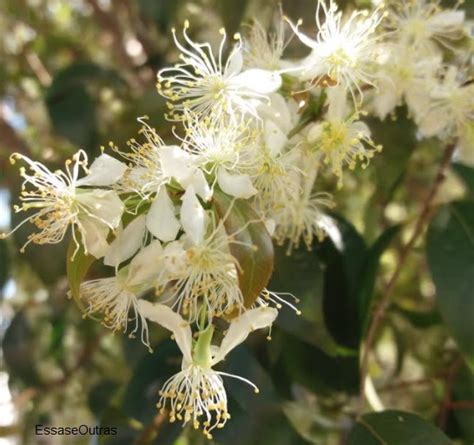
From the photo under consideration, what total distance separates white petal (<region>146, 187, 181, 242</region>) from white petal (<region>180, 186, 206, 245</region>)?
13 mm

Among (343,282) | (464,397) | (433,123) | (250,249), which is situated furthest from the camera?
(464,397)

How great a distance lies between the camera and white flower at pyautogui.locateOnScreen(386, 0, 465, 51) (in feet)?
3.01

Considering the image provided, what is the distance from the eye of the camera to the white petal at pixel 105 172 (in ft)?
2.14

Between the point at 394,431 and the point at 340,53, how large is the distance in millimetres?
401

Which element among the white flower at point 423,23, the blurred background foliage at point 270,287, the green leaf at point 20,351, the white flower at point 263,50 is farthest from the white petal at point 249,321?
the green leaf at point 20,351

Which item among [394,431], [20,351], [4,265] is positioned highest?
[4,265]

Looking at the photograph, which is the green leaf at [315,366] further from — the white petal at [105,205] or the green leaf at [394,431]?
the white petal at [105,205]

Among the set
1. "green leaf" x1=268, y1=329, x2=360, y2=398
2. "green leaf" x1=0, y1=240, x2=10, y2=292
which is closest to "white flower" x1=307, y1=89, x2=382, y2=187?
"green leaf" x1=268, y1=329, x2=360, y2=398

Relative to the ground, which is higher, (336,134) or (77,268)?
(336,134)

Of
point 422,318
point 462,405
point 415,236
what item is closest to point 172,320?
point 415,236

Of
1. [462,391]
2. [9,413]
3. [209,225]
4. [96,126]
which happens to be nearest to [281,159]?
[209,225]

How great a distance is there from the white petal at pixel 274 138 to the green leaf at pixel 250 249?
0.32ft

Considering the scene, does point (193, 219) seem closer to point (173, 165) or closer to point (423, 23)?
point (173, 165)

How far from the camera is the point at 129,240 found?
2.13 ft
